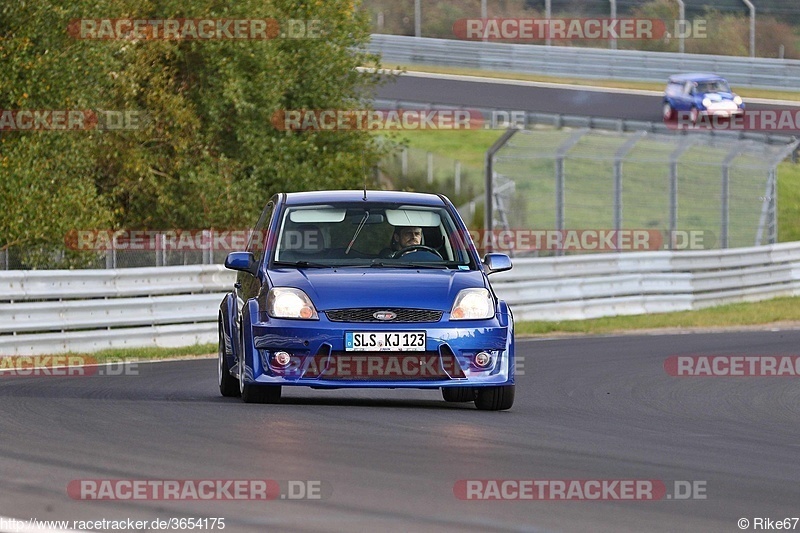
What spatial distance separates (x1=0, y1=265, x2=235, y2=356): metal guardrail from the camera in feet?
56.3

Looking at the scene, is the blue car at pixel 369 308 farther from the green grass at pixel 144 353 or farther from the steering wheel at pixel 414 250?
the green grass at pixel 144 353

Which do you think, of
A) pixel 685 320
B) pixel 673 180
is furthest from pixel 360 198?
pixel 673 180

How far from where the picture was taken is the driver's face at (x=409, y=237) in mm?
11523

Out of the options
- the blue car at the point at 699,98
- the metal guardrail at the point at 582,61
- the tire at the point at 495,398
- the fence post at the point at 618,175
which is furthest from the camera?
the metal guardrail at the point at 582,61

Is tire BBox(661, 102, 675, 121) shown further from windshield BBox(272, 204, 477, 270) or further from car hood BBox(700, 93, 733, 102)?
windshield BBox(272, 204, 477, 270)

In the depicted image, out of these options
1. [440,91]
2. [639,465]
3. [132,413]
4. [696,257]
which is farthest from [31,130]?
[440,91]

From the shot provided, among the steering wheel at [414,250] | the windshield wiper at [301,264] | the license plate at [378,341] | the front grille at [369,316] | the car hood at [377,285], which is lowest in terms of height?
the license plate at [378,341]

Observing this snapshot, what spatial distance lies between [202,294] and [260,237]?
739cm

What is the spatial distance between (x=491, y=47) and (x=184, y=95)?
2359 centimetres

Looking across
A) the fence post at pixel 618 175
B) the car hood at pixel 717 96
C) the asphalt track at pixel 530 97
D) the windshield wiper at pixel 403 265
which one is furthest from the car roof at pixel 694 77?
the windshield wiper at pixel 403 265

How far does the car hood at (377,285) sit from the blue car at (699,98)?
3234 cm

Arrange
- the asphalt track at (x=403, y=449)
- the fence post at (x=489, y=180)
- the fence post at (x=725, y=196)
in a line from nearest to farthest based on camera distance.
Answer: the asphalt track at (x=403, y=449) < the fence post at (x=489, y=180) < the fence post at (x=725, y=196)

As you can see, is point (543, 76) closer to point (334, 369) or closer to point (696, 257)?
point (696, 257)

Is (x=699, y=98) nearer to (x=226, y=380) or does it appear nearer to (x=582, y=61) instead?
(x=582, y=61)
